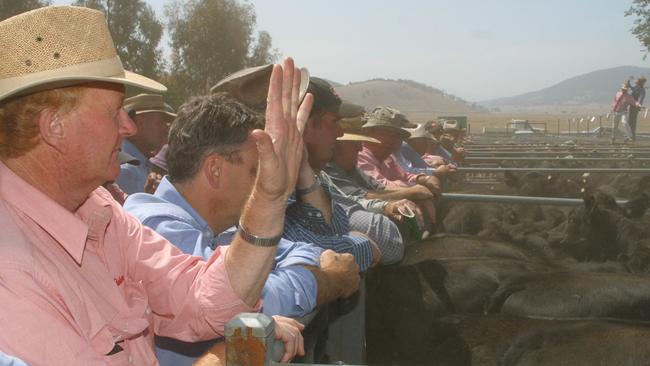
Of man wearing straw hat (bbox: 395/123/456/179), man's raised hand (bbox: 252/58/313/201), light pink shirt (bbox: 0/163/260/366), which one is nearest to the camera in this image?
light pink shirt (bbox: 0/163/260/366)

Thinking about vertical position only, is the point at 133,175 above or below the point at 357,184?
above

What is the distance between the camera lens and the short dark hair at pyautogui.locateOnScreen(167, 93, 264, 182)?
2.68m

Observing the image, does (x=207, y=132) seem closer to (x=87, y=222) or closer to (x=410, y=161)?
(x=87, y=222)

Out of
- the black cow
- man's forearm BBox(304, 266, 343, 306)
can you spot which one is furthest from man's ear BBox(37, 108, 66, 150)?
the black cow

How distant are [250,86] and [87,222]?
1.52m

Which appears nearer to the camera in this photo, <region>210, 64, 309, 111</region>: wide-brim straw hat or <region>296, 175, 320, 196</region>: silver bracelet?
<region>210, 64, 309, 111</region>: wide-brim straw hat

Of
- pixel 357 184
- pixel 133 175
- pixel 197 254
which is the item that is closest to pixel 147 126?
pixel 133 175

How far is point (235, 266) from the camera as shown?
6.10ft

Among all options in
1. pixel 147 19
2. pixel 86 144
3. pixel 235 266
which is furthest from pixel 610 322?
pixel 147 19

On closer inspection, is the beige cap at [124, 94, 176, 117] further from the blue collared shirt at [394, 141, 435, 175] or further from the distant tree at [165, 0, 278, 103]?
the distant tree at [165, 0, 278, 103]

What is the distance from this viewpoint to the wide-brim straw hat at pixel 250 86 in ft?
10.4

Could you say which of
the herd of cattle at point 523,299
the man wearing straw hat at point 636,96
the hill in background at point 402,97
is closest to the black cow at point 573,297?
the herd of cattle at point 523,299

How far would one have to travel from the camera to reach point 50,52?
1.63 meters

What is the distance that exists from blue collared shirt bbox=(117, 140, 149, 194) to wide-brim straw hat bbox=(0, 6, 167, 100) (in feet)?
12.4
